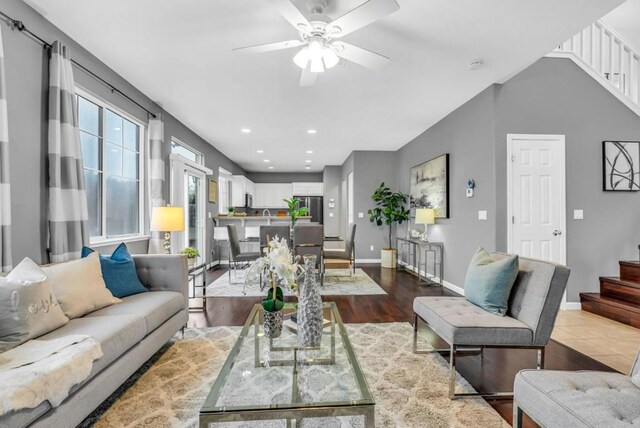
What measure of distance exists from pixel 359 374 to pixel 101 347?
1365 millimetres

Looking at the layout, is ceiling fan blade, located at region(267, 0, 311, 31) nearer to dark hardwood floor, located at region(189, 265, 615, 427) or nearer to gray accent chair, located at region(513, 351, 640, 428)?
gray accent chair, located at region(513, 351, 640, 428)

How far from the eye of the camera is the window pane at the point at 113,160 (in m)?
3.38

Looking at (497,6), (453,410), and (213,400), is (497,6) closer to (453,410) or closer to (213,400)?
(453,410)

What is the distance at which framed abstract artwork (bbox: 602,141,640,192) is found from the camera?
3.75 meters

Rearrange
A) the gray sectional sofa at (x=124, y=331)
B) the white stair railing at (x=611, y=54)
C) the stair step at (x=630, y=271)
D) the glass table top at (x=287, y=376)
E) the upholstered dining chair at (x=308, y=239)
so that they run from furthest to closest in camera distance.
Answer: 1. the upholstered dining chair at (x=308, y=239)
2. the white stair railing at (x=611, y=54)
3. the stair step at (x=630, y=271)
4. the gray sectional sofa at (x=124, y=331)
5. the glass table top at (x=287, y=376)

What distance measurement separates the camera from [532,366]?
231cm

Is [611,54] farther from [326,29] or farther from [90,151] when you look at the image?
[90,151]

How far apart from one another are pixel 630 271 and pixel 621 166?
50.0 inches

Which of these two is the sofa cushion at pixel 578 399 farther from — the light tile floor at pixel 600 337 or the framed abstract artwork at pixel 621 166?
the framed abstract artwork at pixel 621 166

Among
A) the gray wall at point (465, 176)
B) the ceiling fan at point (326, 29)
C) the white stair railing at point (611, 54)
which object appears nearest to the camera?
the ceiling fan at point (326, 29)

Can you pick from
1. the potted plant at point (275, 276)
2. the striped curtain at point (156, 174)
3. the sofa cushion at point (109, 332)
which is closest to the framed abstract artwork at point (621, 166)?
the potted plant at point (275, 276)

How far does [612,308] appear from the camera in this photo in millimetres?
3379

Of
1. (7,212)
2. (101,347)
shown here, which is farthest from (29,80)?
(101,347)

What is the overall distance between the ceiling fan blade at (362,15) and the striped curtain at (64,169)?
218 cm
